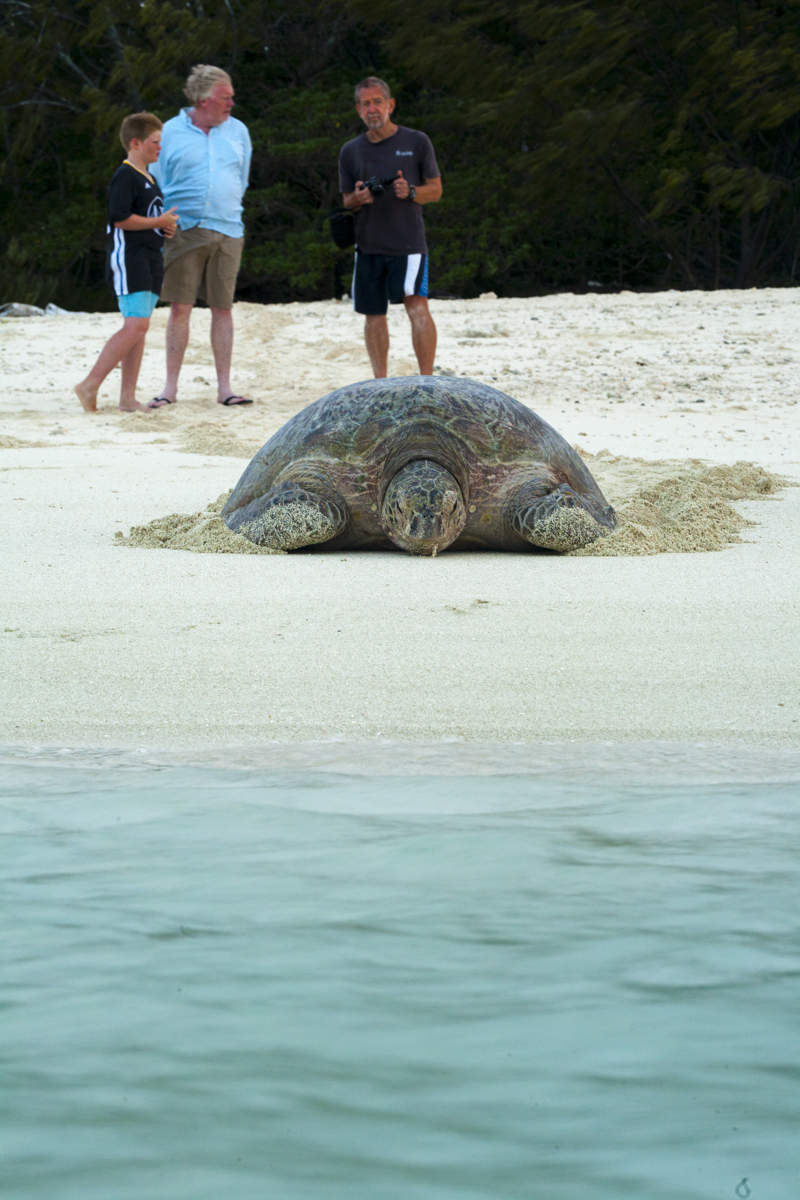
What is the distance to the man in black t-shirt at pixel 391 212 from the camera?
22.2 feet

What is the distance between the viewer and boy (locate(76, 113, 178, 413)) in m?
7.12

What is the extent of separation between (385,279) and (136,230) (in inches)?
60.2

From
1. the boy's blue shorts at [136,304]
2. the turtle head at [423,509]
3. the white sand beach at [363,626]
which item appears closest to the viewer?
the white sand beach at [363,626]

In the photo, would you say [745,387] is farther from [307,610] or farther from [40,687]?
[40,687]

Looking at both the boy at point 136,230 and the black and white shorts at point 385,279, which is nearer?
the black and white shorts at point 385,279

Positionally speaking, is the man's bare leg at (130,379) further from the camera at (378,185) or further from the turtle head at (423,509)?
the turtle head at (423,509)

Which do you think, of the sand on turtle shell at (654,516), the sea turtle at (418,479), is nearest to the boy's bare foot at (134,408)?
the sand on turtle shell at (654,516)

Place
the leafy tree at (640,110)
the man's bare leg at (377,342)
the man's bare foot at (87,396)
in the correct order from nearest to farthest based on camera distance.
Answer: the man's bare leg at (377,342) → the man's bare foot at (87,396) → the leafy tree at (640,110)

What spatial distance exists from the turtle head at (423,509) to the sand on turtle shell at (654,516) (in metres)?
0.43

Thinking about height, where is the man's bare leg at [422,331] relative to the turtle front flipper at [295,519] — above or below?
above

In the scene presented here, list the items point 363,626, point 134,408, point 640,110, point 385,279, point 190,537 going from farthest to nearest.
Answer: point 640,110 → point 134,408 → point 385,279 → point 190,537 → point 363,626

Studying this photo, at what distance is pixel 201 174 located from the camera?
7375 mm

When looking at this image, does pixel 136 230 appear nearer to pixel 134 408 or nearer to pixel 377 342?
pixel 134 408

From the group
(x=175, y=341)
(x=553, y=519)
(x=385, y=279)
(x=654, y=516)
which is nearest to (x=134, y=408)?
(x=175, y=341)
